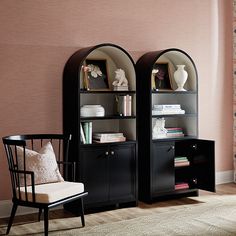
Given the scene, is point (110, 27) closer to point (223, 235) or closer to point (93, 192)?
point (93, 192)

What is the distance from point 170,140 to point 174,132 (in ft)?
0.77

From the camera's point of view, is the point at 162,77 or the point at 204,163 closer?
the point at 204,163

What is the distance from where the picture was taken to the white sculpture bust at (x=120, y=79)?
499 centimetres

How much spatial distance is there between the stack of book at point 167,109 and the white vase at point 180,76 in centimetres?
24

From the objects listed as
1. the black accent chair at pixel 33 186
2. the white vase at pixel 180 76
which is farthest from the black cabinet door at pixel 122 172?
the white vase at pixel 180 76

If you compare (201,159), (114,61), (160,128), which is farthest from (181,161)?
(114,61)

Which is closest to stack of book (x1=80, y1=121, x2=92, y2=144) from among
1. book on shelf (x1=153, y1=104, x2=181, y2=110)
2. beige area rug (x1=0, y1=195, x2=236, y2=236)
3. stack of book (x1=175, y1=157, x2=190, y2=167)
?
beige area rug (x1=0, y1=195, x2=236, y2=236)

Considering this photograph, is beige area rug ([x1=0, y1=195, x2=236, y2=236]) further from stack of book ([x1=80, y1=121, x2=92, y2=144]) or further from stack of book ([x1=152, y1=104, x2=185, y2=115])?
stack of book ([x1=152, y1=104, x2=185, y2=115])

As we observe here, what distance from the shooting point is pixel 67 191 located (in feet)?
12.8

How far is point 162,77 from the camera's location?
18.1ft

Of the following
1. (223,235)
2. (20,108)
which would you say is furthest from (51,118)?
(223,235)

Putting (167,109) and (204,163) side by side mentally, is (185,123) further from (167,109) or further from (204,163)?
(204,163)

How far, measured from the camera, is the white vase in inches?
211

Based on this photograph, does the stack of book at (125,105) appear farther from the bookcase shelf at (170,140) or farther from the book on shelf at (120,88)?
the bookcase shelf at (170,140)
